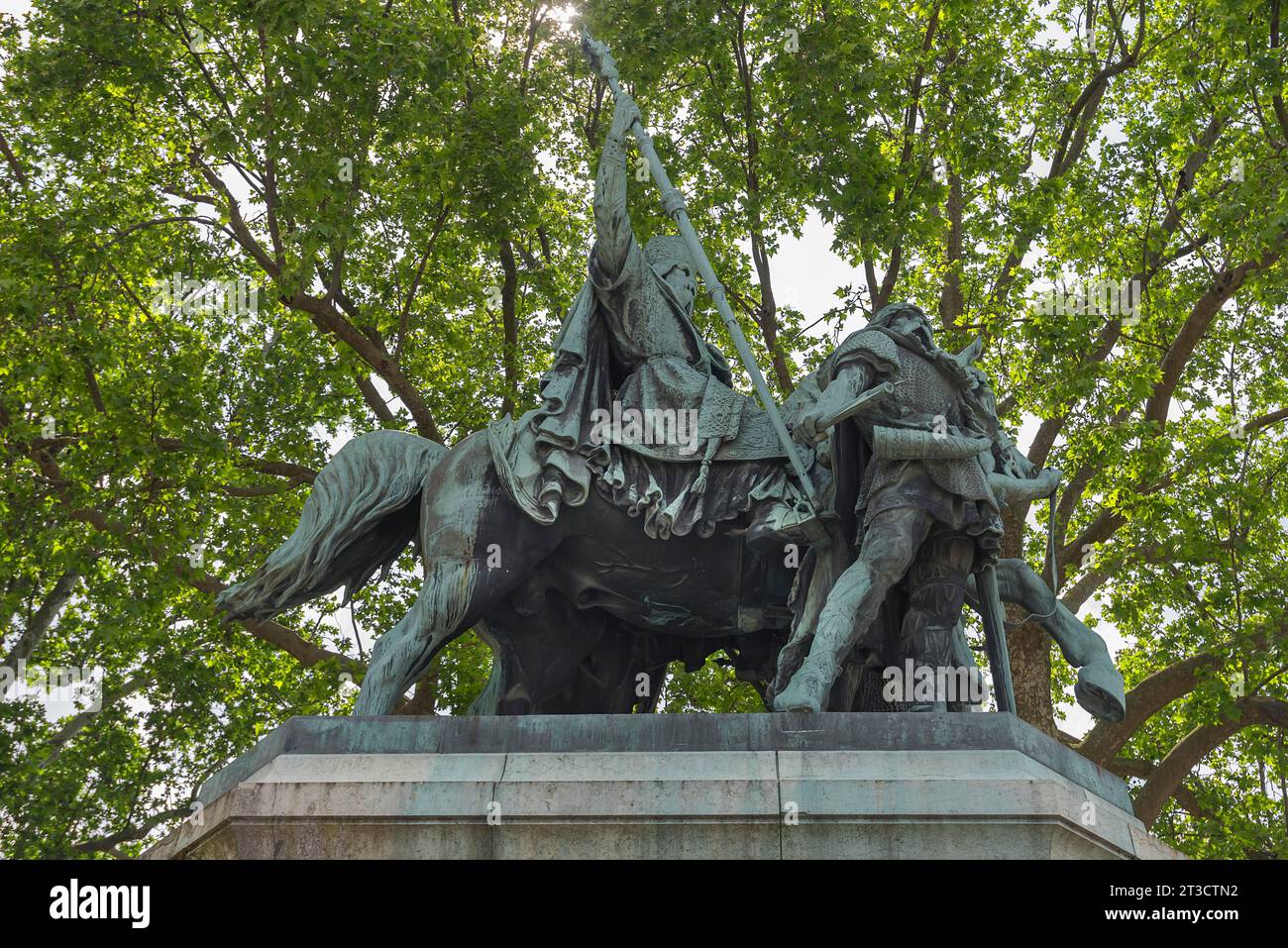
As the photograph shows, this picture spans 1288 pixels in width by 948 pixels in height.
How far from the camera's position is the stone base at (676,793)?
5.74 metres

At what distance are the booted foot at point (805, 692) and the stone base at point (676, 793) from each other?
0.21 metres

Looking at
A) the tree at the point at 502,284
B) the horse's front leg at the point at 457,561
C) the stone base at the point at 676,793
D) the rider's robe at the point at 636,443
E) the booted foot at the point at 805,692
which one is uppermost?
the tree at the point at 502,284

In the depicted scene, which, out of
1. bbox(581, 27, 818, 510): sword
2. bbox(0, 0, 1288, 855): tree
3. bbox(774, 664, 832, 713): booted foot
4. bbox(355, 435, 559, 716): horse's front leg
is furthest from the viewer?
bbox(0, 0, 1288, 855): tree

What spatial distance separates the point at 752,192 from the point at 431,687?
20.3ft

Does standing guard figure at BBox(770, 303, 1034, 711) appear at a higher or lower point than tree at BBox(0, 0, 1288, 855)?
lower

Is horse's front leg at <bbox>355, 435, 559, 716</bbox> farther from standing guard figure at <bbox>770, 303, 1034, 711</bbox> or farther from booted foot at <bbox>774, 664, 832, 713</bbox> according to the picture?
booted foot at <bbox>774, 664, 832, 713</bbox>

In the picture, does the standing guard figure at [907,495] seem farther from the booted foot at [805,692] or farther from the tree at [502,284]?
the tree at [502,284]

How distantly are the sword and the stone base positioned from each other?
5.85 ft

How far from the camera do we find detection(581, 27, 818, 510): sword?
25.6 feet

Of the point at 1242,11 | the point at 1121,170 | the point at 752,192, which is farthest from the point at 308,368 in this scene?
the point at 1242,11

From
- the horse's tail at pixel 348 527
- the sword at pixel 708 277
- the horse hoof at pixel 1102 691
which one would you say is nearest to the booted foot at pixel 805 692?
the sword at pixel 708 277

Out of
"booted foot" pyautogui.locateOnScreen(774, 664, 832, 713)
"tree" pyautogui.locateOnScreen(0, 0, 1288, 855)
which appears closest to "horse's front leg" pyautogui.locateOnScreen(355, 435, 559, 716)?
"booted foot" pyautogui.locateOnScreen(774, 664, 832, 713)

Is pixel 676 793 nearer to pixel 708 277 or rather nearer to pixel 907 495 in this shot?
pixel 907 495
